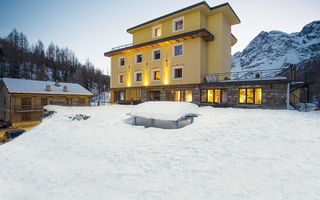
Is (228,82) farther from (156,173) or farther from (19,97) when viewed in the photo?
(19,97)

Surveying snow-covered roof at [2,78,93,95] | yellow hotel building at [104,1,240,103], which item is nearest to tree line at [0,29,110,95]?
snow-covered roof at [2,78,93,95]

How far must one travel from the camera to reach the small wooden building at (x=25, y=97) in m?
25.0

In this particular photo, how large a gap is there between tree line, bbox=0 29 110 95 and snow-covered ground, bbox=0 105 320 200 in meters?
64.2

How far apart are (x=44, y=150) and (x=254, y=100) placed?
1749 centimetres

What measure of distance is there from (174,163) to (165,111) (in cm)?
468

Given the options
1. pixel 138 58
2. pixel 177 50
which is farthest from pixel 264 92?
pixel 138 58

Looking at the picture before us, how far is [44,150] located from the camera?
7.38 meters

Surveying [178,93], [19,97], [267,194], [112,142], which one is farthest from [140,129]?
[19,97]

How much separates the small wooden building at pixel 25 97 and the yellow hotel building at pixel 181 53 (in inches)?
536

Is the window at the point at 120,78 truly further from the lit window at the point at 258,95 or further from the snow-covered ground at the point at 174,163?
the lit window at the point at 258,95

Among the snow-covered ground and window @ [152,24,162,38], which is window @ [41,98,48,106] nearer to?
the snow-covered ground

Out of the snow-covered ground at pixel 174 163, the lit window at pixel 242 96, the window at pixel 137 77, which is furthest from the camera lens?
the window at pixel 137 77

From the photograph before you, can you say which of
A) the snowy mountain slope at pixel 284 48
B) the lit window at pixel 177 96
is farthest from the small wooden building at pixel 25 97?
the snowy mountain slope at pixel 284 48

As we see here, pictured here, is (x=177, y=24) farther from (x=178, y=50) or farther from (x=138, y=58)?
(x=138, y=58)
